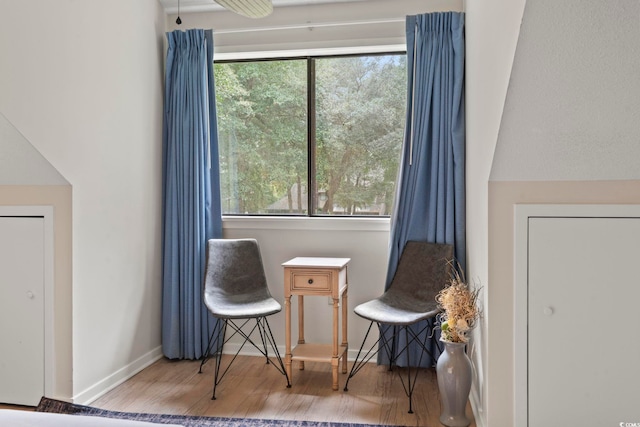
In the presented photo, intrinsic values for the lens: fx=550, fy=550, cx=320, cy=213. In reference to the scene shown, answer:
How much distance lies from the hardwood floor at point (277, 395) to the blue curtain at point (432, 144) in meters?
0.41

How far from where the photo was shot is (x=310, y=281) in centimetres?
328

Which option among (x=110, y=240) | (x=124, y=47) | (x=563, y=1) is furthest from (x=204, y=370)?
(x=563, y=1)

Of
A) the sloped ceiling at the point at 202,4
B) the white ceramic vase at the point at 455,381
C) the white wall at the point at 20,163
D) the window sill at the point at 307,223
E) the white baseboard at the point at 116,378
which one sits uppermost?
the sloped ceiling at the point at 202,4

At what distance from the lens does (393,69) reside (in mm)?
3809

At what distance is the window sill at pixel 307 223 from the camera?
3756 mm

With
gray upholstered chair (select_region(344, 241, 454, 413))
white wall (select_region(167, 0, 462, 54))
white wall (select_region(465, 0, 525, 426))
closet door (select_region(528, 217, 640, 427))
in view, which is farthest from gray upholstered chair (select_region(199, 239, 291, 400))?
closet door (select_region(528, 217, 640, 427))

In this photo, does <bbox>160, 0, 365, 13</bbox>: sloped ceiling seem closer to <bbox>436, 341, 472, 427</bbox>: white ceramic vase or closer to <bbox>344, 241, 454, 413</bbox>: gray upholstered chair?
<bbox>344, 241, 454, 413</bbox>: gray upholstered chair

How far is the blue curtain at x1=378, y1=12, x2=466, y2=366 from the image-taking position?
11.3 ft

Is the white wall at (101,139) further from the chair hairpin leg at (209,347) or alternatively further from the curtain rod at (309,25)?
the curtain rod at (309,25)

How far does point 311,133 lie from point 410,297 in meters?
1.36

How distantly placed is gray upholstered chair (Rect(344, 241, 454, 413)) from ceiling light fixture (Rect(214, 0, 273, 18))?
1714 mm

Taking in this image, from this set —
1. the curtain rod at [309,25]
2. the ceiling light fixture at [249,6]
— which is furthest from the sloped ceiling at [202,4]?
the ceiling light fixture at [249,6]

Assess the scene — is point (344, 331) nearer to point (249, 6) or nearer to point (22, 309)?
point (22, 309)

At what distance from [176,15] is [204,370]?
248 centimetres
